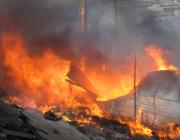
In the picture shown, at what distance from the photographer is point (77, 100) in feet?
47.2

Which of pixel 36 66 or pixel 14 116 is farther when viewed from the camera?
pixel 36 66

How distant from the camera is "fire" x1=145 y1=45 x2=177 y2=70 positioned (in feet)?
56.5

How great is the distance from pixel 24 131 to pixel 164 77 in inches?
205

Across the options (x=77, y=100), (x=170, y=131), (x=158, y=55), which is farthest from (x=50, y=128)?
(x=158, y=55)

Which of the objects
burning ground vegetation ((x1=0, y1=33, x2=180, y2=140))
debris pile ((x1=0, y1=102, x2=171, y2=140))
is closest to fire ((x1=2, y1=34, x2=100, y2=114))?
burning ground vegetation ((x1=0, y1=33, x2=180, y2=140))

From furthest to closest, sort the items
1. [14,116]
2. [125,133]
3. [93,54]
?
1. [93,54]
2. [125,133]
3. [14,116]

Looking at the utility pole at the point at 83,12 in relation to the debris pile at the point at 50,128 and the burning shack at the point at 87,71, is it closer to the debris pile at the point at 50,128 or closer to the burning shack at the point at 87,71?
the burning shack at the point at 87,71

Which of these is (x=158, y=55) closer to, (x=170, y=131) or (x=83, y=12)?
(x=83, y=12)

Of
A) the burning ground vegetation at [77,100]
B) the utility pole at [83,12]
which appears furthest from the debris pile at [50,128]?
the utility pole at [83,12]

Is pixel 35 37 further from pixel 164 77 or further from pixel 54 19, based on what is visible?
pixel 164 77

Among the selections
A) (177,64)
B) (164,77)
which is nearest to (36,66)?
(164,77)

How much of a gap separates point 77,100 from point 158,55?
→ 5894mm

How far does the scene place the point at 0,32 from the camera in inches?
635

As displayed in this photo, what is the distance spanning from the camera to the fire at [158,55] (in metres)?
17.2
